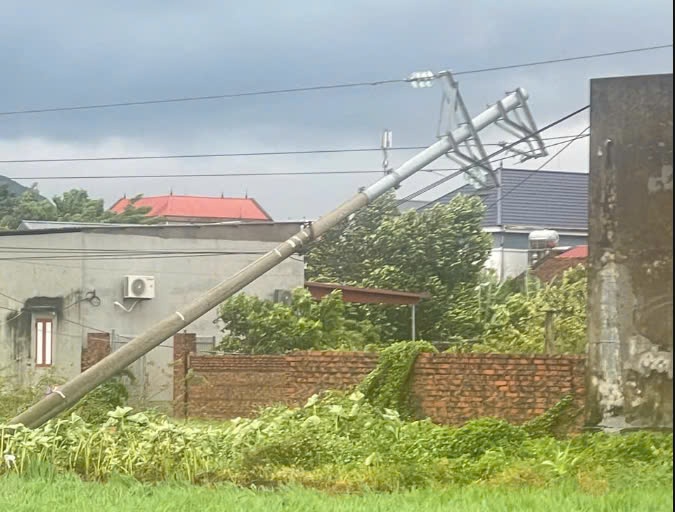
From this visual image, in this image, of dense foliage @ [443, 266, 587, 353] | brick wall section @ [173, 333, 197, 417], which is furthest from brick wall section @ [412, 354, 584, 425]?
brick wall section @ [173, 333, 197, 417]

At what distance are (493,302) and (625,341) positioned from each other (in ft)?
72.1

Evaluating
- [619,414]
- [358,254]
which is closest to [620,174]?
[619,414]

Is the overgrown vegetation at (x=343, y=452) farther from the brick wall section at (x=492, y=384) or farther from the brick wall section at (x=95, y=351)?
the brick wall section at (x=95, y=351)

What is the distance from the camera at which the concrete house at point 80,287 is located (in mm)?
33344

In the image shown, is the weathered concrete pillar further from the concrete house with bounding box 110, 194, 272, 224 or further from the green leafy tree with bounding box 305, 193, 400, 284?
the concrete house with bounding box 110, 194, 272, 224

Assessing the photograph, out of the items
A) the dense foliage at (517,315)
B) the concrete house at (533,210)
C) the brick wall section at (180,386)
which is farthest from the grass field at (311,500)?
the concrete house at (533,210)

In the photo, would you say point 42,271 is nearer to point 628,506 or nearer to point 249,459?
point 249,459

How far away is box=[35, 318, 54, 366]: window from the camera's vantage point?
110ft

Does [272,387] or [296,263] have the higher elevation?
[296,263]

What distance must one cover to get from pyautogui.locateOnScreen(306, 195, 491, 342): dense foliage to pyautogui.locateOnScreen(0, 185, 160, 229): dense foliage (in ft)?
67.3

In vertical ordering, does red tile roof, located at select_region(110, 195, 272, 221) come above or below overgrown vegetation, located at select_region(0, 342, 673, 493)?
above

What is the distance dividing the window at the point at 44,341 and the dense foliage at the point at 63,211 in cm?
2168

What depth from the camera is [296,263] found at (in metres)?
36.8

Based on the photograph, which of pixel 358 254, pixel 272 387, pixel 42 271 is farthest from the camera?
pixel 358 254
